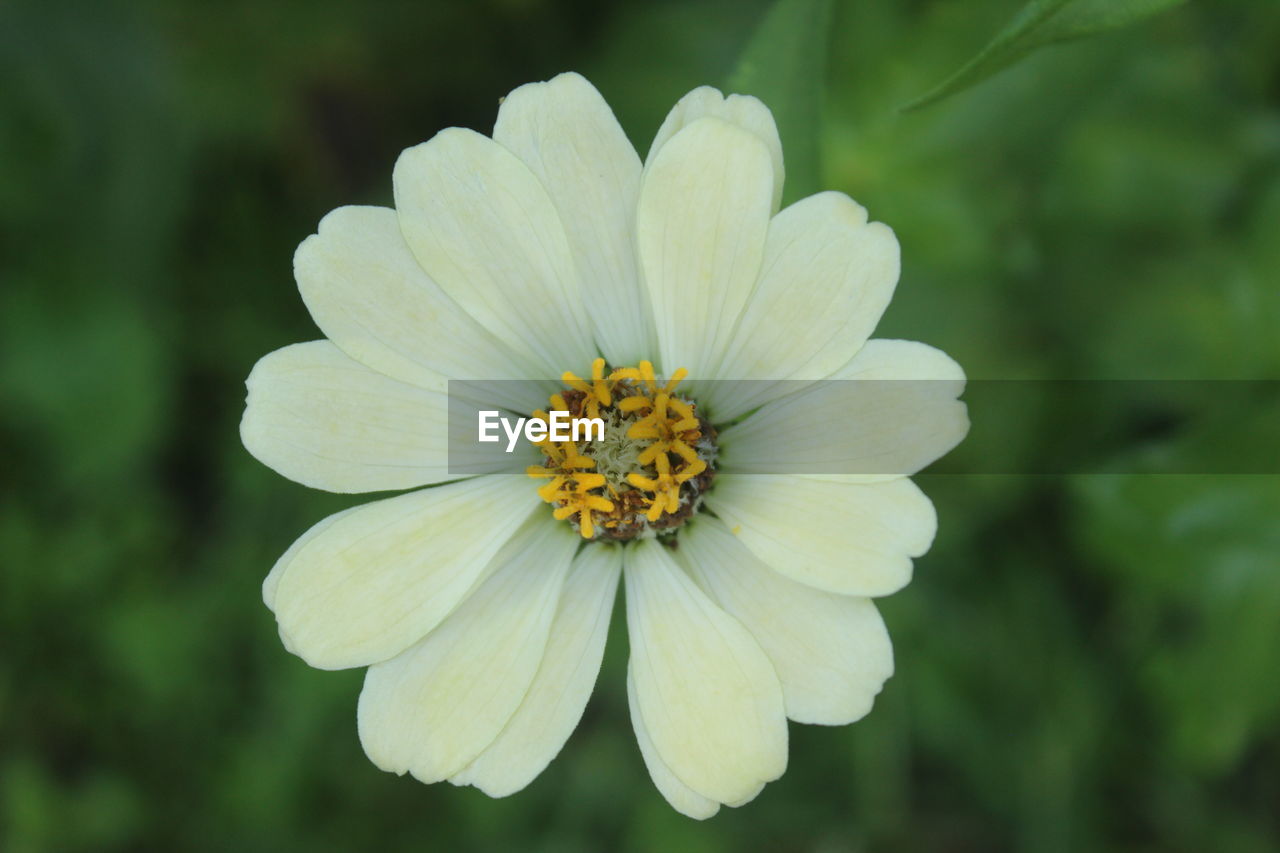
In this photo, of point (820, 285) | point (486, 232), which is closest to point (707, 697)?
point (820, 285)

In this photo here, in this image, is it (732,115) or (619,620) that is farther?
(619,620)

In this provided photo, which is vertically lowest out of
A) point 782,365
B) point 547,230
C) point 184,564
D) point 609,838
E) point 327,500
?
point 609,838

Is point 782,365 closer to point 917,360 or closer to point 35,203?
point 917,360

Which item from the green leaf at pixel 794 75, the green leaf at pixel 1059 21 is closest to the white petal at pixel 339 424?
the green leaf at pixel 794 75

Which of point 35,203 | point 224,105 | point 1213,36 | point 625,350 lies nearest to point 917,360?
point 625,350

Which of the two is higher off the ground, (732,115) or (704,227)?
(732,115)

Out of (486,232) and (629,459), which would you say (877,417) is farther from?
(486,232)

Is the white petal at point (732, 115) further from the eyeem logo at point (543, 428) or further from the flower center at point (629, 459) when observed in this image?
the eyeem logo at point (543, 428)

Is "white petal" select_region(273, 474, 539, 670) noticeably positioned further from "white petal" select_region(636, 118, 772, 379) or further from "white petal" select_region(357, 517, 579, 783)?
"white petal" select_region(636, 118, 772, 379)
